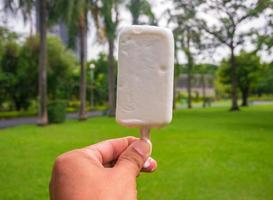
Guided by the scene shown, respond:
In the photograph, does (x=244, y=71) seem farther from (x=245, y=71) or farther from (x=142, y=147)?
(x=142, y=147)

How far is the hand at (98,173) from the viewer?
57.6 inches

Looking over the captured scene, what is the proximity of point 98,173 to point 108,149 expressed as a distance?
237mm

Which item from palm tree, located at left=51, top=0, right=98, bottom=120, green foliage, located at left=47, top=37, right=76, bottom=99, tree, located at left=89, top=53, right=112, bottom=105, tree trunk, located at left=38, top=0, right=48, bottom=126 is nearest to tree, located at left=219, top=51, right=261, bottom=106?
tree, located at left=89, top=53, right=112, bottom=105

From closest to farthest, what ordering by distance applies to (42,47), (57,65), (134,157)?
(134,157) → (42,47) → (57,65)

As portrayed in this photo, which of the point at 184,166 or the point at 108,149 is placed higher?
the point at 108,149

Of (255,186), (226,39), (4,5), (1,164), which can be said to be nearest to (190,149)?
(255,186)

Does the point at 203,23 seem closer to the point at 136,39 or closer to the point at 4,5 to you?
the point at 4,5

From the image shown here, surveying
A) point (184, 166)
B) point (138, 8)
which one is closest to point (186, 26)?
point (138, 8)

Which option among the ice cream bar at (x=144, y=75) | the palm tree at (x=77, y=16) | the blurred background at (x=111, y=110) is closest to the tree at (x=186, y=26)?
the blurred background at (x=111, y=110)

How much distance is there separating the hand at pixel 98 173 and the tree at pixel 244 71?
123ft

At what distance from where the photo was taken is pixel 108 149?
69.2 inches

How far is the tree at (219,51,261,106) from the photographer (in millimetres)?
38625

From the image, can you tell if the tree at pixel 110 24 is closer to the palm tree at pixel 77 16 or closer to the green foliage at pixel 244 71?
the palm tree at pixel 77 16

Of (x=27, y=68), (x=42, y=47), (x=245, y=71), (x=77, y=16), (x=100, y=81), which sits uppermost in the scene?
(x=77, y=16)
